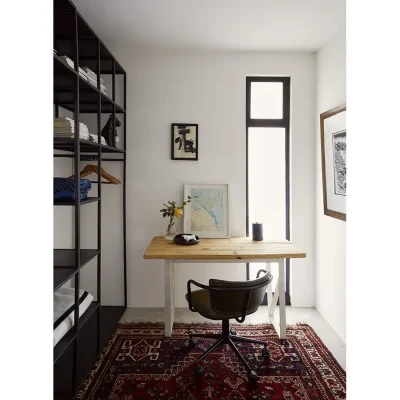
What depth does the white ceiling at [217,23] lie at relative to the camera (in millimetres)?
2664

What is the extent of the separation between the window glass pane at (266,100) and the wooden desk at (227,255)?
1409mm

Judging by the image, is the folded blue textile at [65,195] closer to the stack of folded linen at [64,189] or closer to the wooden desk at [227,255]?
the stack of folded linen at [64,189]

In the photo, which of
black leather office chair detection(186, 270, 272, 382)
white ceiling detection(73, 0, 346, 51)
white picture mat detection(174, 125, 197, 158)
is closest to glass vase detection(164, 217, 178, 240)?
white picture mat detection(174, 125, 197, 158)

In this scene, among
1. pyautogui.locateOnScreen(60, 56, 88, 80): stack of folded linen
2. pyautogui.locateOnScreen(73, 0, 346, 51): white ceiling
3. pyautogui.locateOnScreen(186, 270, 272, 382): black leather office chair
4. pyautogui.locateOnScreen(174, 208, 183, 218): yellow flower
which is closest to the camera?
pyautogui.locateOnScreen(60, 56, 88, 80): stack of folded linen

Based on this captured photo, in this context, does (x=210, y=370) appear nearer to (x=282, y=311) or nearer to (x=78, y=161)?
(x=282, y=311)

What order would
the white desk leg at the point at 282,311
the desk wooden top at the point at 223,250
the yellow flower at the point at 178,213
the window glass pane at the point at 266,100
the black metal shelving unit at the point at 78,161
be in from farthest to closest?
the window glass pane at the point at 266,100 < the yellow flower at the point at 178,213 < the white desk leg at the point at 282,311 < the desk wooden top at the point at 223,250 < the black metal shelving unit at the point at 78,161

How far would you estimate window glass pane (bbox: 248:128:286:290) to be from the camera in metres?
3.79

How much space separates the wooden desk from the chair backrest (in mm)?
409

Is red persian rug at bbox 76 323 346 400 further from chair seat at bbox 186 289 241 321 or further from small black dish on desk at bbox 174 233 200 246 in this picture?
small black dish on desk at bbox 174 233 200 246

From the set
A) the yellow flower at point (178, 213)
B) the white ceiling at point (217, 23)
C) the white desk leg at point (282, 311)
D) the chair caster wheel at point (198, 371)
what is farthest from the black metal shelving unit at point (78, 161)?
the white desk leg at point (282, 311)

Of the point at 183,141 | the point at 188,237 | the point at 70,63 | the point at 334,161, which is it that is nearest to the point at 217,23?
the point at 183,141

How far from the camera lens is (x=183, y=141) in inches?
143

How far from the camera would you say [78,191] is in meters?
2.19

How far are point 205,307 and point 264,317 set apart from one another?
1.11m
